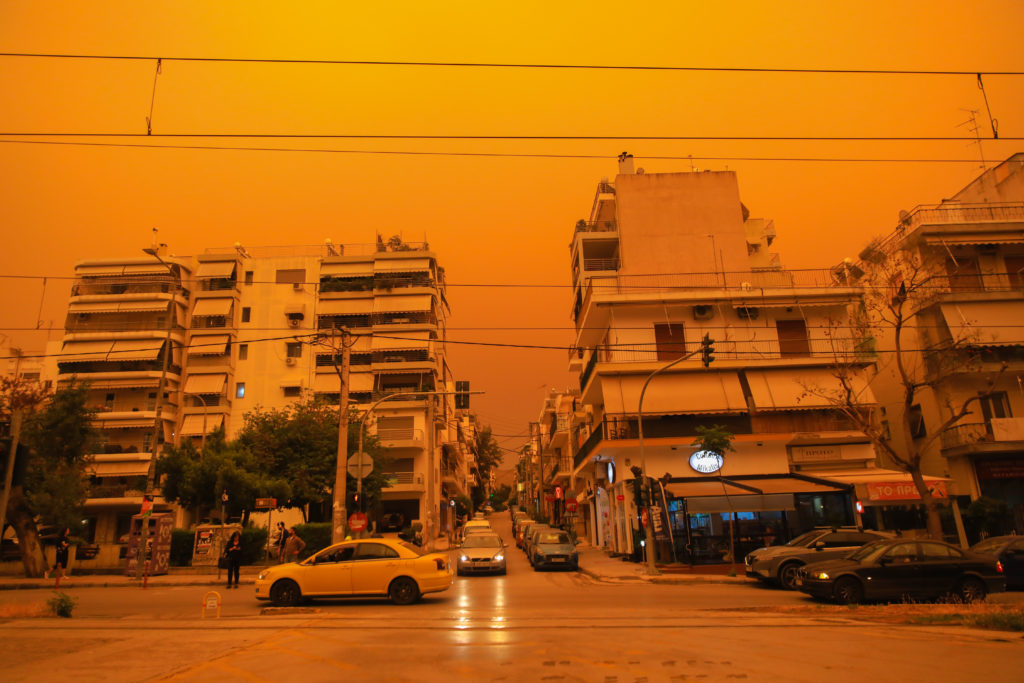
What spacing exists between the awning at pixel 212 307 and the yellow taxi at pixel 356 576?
127ft

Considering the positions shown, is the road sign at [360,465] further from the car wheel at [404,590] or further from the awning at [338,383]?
the awning at [338,383]

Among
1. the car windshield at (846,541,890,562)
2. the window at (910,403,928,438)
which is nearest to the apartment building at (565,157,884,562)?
the window at (910,403,928,438)

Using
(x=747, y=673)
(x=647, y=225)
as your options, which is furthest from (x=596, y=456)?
(x=747, y=673)

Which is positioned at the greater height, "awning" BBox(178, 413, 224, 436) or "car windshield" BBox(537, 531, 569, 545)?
"awning" BBox(178, 413, 224, 436)

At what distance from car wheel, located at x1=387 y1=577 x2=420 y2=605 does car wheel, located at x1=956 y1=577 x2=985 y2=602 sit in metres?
11.7

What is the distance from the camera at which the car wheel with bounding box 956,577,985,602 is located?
13.8 m

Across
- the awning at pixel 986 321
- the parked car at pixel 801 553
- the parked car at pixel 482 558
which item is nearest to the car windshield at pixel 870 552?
the parked car at pixel 801 553

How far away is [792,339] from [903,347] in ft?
20.2

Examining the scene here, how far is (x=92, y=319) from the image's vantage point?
5019 cm

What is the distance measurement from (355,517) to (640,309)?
53.7ft

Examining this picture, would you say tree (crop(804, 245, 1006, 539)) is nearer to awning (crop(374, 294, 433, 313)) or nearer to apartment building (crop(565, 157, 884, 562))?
apartment building (crop(565, 157, 884, 562))

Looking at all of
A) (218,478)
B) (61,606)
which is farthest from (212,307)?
(61,606)

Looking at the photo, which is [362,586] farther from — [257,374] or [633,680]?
[257,374]

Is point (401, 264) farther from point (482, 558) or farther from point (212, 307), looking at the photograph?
point (482, 558)
